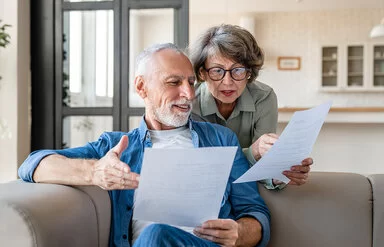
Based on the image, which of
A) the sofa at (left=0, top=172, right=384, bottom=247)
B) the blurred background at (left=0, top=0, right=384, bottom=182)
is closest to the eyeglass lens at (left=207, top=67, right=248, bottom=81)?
the sofa at (left=0, top=172, right=384, bottom=247)

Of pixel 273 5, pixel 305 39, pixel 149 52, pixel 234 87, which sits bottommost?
pixel 234 87

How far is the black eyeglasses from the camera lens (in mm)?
1778

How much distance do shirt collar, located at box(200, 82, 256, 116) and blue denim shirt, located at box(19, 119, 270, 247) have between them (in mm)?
177

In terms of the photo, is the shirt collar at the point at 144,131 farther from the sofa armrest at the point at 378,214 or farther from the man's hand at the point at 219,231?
the sofa armrest at the point at 378,214

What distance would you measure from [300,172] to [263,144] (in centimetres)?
15

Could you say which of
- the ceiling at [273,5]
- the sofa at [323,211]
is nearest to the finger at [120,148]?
the sofa at [323,211]

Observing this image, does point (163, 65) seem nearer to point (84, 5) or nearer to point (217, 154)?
point (217, 154)

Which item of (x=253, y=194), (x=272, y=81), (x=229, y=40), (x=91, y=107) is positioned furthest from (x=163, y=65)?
(x=272, y=81)

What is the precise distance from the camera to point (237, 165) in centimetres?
163

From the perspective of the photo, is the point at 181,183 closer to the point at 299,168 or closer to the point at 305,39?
the point at 299,168

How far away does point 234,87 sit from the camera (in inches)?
70.5

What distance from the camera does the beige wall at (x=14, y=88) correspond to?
3.10 m

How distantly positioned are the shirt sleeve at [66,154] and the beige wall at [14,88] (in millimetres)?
1629

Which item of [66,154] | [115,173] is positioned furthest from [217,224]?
[66,154]
